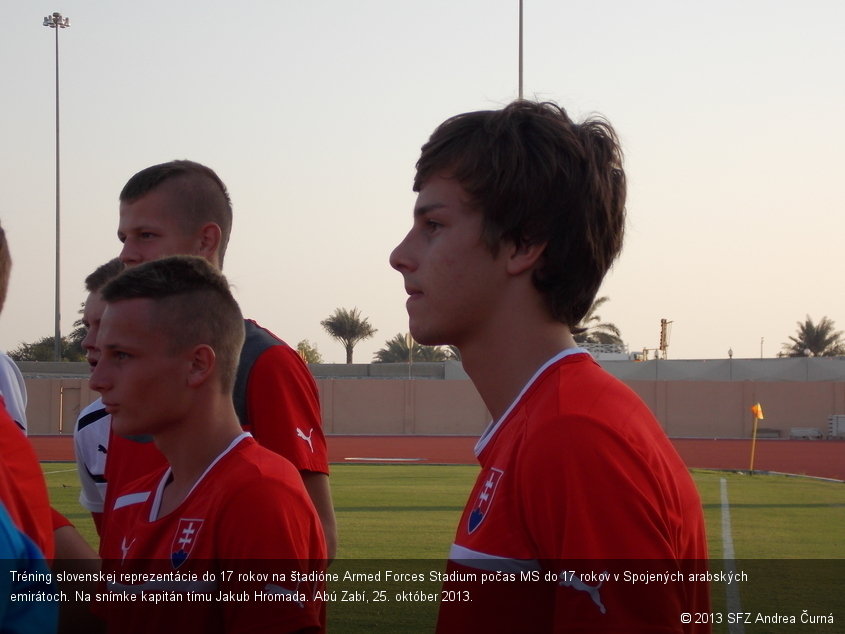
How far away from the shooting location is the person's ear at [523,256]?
2.25m

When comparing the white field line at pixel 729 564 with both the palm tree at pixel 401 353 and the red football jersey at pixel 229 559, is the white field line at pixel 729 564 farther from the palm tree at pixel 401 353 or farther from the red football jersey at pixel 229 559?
the palm tree at pixel 401 353

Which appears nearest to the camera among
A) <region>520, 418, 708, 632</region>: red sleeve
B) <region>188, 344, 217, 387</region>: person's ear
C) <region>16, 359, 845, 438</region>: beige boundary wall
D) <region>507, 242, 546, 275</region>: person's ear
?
<region>520, 418, 708, 632</region>: red sleeve

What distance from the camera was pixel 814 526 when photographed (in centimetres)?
1367

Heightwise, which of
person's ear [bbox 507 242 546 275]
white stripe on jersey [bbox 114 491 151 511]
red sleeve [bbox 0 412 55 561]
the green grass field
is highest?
person's ear [bbox 507 242 546 275]

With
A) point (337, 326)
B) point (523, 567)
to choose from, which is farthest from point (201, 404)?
point (337, 326)

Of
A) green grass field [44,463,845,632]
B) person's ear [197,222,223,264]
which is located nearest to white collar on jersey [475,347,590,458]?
person's ear [197,222,223,264]

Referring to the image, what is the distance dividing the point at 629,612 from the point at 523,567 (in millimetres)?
242

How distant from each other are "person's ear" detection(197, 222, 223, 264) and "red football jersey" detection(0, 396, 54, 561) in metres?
1.99

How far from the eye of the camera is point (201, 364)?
9.62 feet

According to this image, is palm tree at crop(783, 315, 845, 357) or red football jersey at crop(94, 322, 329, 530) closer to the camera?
red football jersey at crop(94, 322, 329, 530)

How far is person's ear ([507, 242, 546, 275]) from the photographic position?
225 cm

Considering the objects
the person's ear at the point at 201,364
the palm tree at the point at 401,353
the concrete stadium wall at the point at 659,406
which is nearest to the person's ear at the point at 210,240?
the person's ear at the point at 201,364

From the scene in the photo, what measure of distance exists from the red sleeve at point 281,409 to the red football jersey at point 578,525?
1.36 metres

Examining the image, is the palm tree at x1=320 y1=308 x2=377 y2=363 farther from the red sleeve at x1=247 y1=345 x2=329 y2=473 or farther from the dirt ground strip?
the red sleeve at x1=247 y1=345 x2=329 y2=473
